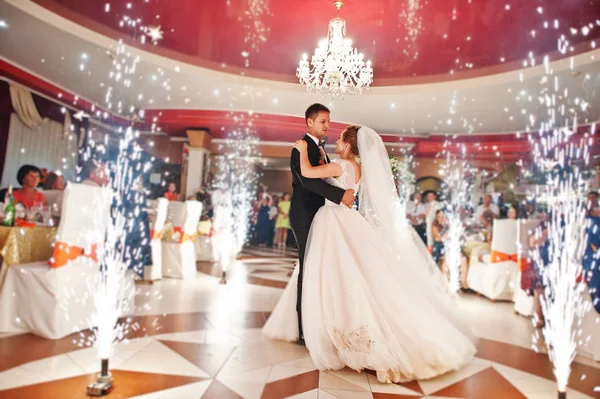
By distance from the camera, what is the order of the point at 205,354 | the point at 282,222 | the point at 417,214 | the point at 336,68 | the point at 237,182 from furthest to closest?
the point at 237,182
the point at 282,222
the point at 417,214
the point at 336,68
the point at 205,354

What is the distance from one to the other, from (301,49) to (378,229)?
3717 mm

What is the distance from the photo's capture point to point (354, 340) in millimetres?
1979

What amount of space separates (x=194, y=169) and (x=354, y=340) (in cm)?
814

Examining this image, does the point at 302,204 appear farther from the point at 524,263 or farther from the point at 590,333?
the point at 524,263

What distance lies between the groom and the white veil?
0.15 meters

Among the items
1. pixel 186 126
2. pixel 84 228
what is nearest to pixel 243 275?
pixel 84 228

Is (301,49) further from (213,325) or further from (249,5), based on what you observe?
(213,325)

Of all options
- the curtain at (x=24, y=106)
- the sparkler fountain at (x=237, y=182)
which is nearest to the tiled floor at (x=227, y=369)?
the sparkler fountain at (x=237, y=182)

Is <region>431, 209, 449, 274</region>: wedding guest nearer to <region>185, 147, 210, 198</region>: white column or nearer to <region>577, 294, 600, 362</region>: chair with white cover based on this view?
<region>577, 294, 600, 362</region>: chair with white cover

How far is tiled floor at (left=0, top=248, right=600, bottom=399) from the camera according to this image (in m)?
1.76

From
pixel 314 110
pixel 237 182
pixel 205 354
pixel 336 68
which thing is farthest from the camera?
pixel 237 182

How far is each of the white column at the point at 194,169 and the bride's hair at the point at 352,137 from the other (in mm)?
7489

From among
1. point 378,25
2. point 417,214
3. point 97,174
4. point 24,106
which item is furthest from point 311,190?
point 24,106

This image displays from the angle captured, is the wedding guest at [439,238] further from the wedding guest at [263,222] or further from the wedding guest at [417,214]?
the wedding guest at [263,222]
